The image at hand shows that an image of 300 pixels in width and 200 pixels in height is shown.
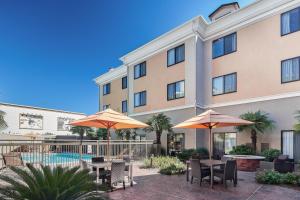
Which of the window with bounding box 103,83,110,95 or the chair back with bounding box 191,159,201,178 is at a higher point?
the window with bounding box 103,83,110,95

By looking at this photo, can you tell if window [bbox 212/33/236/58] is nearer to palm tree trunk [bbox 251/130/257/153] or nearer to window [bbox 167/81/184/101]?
window [bbox 167/81/184/101]

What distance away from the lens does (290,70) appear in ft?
41.8

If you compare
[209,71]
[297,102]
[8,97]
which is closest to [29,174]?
Answer: [297,102]

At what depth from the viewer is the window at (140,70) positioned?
20967 mm

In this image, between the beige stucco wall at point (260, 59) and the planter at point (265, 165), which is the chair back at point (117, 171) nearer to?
the planter at point (265, 165)

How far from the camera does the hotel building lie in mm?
12805

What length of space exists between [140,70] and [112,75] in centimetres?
603

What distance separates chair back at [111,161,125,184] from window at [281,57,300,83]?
34.9 feet

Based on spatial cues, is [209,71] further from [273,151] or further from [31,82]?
[31,82]

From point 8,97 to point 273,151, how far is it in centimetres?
3044

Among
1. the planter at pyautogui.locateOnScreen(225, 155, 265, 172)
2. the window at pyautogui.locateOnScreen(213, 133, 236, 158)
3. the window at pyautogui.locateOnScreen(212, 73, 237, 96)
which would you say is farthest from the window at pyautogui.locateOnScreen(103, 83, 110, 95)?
the planter at pyautogui.locateOnScreen(225, 155, 265, 172)

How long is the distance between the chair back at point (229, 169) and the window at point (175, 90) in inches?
372

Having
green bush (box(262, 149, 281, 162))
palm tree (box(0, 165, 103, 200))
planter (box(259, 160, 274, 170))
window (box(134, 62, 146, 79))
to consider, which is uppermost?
window (box(134, 62, 146, 79))

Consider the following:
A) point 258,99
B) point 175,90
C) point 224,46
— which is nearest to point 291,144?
point 258,99
